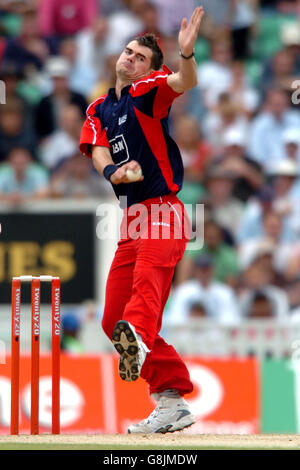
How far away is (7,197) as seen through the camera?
34.9 feet

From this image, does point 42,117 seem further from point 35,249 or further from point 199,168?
point 35,249

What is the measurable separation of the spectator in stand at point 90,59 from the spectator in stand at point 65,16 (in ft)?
1.46

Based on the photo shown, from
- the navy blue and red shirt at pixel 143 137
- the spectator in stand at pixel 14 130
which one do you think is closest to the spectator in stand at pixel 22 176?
the spectator in stand at pixel 14 130

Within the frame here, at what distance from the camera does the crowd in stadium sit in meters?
11.0

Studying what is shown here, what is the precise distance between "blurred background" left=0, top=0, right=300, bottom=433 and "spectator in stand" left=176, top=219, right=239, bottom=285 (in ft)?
0.06

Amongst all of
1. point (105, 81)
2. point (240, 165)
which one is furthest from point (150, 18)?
point (240, 165)

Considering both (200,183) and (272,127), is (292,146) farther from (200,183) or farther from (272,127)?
(200,183)

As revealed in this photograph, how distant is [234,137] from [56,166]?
2.25 meters

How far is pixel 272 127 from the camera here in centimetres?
1272

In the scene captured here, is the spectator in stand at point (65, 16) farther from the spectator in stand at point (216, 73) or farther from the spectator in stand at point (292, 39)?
the spectator in stand at point (292, 39)

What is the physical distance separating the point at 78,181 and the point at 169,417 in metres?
5.29

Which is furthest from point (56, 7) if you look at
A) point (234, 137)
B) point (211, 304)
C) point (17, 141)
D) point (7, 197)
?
point (211, 304)

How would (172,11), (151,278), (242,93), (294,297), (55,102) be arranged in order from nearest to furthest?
(151,278) < (294,297) < (55,102) < (242,93) < (172,11)

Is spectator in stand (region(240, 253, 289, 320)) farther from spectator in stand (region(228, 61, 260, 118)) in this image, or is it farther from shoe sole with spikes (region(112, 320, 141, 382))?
shoe sole with spikes (region(112, 320, 141, 382))
